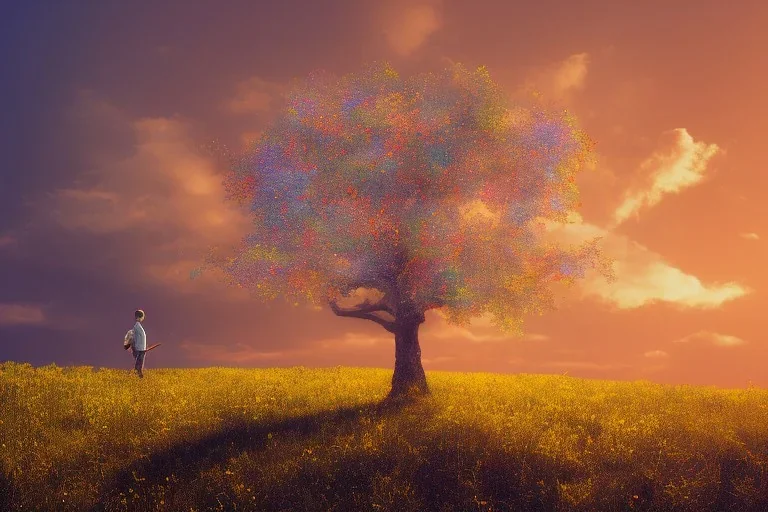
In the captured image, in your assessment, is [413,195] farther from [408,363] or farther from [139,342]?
[139,342]

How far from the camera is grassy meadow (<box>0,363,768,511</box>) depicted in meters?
12.2

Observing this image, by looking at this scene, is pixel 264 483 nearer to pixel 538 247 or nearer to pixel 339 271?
pixel 339 271

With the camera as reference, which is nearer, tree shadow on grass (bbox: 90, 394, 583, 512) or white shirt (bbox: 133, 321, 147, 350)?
tree shadow on grass (bbox: 90, 394, 583, 512)

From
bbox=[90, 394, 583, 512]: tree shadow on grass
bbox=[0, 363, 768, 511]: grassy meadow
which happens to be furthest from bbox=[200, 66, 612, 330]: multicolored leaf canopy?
bbox=[90, 394, 583, 512]: tree shadow on grass

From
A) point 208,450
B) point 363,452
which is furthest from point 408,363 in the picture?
point 208,450

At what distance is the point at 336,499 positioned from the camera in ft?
39.0

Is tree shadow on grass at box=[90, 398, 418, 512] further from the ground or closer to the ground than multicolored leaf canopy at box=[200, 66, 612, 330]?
closer to the ground

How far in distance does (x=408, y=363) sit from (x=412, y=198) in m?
6.47

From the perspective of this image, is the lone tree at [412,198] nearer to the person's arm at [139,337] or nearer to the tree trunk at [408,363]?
the tree trunk at [408,363]

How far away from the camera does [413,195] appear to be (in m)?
21.2

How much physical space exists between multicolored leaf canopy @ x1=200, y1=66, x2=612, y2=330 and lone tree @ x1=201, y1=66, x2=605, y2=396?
4 centimetres

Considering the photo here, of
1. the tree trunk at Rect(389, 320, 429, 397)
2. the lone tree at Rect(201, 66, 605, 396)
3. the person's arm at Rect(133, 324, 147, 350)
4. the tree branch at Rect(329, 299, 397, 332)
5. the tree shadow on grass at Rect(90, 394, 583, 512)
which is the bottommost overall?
the tree shadow on grass at Rect(90, 394, 583, 512)

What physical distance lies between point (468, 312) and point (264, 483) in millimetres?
11152

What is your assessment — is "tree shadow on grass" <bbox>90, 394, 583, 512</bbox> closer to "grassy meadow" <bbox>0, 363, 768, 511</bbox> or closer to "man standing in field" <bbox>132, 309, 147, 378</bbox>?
"grassy meadow" <bbox>0, 363, 768, 511</bbox>
